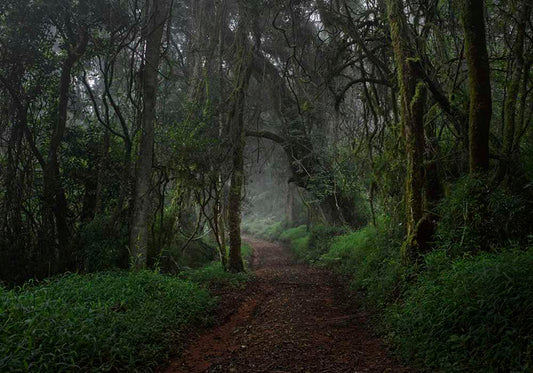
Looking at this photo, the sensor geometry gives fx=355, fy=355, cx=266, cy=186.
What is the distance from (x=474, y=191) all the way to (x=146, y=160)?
20.2 ft

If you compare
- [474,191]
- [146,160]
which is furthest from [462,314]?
[146,160]

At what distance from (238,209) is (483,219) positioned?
241 inches

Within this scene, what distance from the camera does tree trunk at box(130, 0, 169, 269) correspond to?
24.3 ft

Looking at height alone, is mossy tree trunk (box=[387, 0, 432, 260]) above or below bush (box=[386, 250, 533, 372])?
above

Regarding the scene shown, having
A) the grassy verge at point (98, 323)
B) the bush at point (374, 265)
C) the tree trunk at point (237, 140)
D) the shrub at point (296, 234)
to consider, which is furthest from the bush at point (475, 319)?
the shrub at point (296, 234)

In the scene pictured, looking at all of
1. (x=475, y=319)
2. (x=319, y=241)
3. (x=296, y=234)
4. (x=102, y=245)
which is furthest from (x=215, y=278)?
(x=296, y=234)

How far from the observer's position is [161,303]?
5305mm

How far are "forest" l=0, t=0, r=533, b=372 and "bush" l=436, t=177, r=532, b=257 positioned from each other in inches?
1.1

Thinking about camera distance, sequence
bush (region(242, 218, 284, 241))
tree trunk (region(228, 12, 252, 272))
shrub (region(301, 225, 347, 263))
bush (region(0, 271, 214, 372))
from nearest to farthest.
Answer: bush (region(0, 271, 214, 372)), tree trunk (region(228, 12, 252, 272)), shrub (region(301, 225, 347, 263)), bush (region(242, 218, 284, 241))

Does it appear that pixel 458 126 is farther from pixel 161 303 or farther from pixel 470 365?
pixel 161 303

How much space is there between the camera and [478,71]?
4871 millimetres

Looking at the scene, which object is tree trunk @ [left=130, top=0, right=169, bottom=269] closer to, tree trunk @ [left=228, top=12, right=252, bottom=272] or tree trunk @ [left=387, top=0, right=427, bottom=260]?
tree trunk @ [left=228, top=12, right=252, bottom=272]

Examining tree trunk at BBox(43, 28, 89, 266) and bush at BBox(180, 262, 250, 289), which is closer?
tree trunk at BBox(43, 28, 89, 266)

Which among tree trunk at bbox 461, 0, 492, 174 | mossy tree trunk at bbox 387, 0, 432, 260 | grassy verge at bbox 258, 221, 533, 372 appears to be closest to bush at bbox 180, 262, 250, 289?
grassy verge at bbox 258, 221, 533, 372
